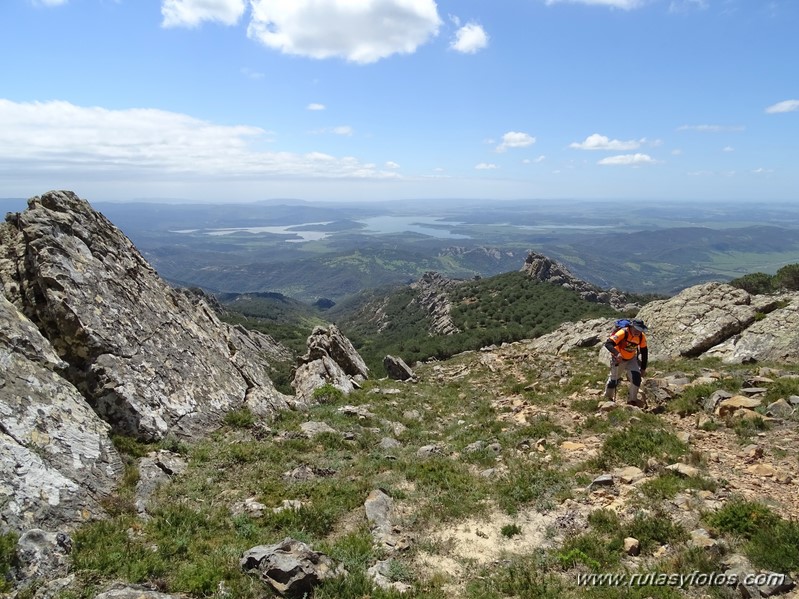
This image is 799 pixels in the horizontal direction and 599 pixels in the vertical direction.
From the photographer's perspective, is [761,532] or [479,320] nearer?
[761,532]

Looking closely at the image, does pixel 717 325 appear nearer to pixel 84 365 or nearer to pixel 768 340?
pixel 768 340

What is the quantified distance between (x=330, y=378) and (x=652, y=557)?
20.1 meters

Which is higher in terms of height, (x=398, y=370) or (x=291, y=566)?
(x=291, y=566)

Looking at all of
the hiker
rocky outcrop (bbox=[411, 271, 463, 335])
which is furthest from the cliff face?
rocky outcrop (bbox=[411, 271, 463, 335])

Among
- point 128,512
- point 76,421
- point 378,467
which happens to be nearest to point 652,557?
point 378,467

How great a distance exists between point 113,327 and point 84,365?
1537 millimetres

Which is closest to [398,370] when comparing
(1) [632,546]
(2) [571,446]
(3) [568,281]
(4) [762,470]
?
(2) [571,446]

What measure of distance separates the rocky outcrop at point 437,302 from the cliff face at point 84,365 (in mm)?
Answer: 66529

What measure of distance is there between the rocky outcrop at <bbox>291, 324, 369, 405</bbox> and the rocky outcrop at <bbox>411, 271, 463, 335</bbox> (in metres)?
49.6

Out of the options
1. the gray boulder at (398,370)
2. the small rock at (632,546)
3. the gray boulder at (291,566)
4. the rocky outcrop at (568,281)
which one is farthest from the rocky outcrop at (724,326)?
the rocky outcrop at (568,281)

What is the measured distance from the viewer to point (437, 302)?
12100cm

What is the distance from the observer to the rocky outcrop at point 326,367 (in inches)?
973

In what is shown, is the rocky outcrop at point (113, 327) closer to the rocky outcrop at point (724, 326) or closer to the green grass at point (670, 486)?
the green grass at point (670, 486)

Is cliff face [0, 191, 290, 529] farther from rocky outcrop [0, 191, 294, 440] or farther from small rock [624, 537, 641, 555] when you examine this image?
small rock [624, 537, 641, 555]
